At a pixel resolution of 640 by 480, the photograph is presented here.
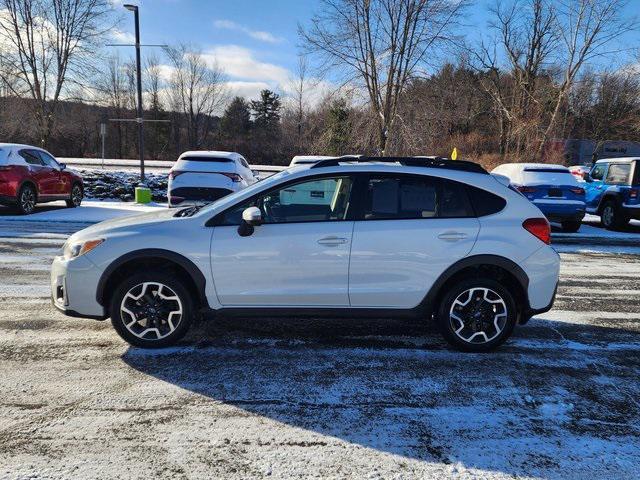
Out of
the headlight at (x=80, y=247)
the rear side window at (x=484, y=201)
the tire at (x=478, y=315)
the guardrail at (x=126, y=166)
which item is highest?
the guardrail at (x=126, y=166)

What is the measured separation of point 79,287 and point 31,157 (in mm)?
10453

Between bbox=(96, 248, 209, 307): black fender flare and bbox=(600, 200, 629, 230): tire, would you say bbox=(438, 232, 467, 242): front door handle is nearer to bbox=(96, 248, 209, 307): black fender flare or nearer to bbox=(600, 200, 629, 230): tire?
bbox=(96, 248, 209, 307): black fender flare

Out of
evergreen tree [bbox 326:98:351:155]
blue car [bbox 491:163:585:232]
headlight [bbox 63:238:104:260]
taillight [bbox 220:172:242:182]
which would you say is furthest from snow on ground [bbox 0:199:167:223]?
evergreen tree [bbox 326:98:351:155]

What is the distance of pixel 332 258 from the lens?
3979 millimetres

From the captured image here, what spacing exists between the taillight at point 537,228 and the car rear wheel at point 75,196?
1358 cm

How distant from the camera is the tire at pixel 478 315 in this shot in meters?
4.09

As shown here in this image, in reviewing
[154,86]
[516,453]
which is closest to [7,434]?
[516,453]

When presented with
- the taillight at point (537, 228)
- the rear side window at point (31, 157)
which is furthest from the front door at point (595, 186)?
the rear side window at point (31, 157)

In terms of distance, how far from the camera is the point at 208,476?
2514 millimetres

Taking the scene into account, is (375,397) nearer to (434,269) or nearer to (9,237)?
(434,269)

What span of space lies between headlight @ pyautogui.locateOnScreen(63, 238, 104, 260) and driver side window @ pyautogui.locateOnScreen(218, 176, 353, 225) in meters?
1.08

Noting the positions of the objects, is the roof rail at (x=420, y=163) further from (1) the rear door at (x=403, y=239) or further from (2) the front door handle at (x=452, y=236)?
(2) the front door handle at (x=452, y=236)

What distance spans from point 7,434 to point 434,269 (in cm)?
324

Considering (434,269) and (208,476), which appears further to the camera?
(434,269)
